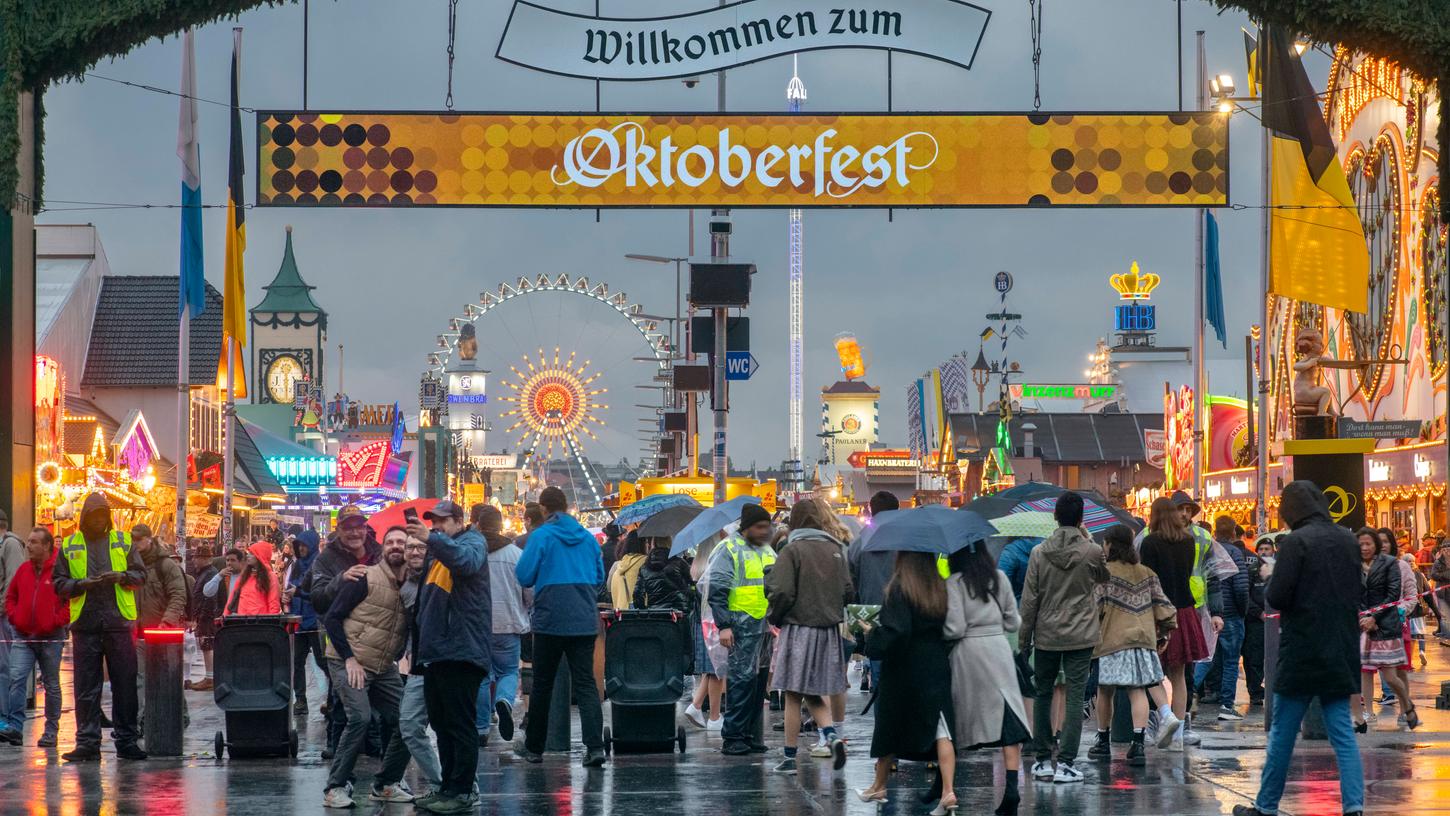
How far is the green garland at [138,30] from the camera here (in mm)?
13102

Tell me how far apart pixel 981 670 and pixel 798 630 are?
8.71ft

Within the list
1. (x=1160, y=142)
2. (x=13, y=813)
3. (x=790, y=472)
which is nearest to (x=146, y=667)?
(x=13, y=813)

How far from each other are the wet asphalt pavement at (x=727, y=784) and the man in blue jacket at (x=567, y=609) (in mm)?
492

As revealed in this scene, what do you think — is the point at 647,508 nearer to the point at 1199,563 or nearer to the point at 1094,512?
the point at 1094,512

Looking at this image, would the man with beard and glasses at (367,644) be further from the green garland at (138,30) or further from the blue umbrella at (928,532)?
the green garland at (138,30)

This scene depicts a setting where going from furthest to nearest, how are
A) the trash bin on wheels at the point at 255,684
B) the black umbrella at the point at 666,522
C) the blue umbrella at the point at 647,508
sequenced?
the blue umbrella at the point at 647,508 → the black umbrella at the point at 666,522 → the trash bin on wheels at the point at 255,684

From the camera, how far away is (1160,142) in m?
19.2

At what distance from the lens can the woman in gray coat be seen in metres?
11.2

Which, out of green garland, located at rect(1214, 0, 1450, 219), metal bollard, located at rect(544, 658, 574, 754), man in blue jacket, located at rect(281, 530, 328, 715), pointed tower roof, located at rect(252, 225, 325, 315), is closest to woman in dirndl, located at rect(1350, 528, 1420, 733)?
green garland, located at rect(1214, 0, 1450, 219)

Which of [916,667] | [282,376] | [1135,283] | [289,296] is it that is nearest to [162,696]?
[916,667]

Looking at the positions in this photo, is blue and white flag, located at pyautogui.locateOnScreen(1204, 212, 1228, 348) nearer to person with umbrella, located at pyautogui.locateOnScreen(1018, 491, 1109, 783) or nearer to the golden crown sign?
person with umbrella, located at pyautogui.locateOnScreen(1018, 491, 1109, 783)

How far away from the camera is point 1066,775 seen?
41.8 ft

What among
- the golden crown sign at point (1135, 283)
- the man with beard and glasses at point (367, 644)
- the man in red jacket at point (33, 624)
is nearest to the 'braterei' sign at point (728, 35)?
the man in red jacket at point (33, 624)

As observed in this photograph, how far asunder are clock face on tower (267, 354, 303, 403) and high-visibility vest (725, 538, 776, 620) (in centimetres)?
15163
